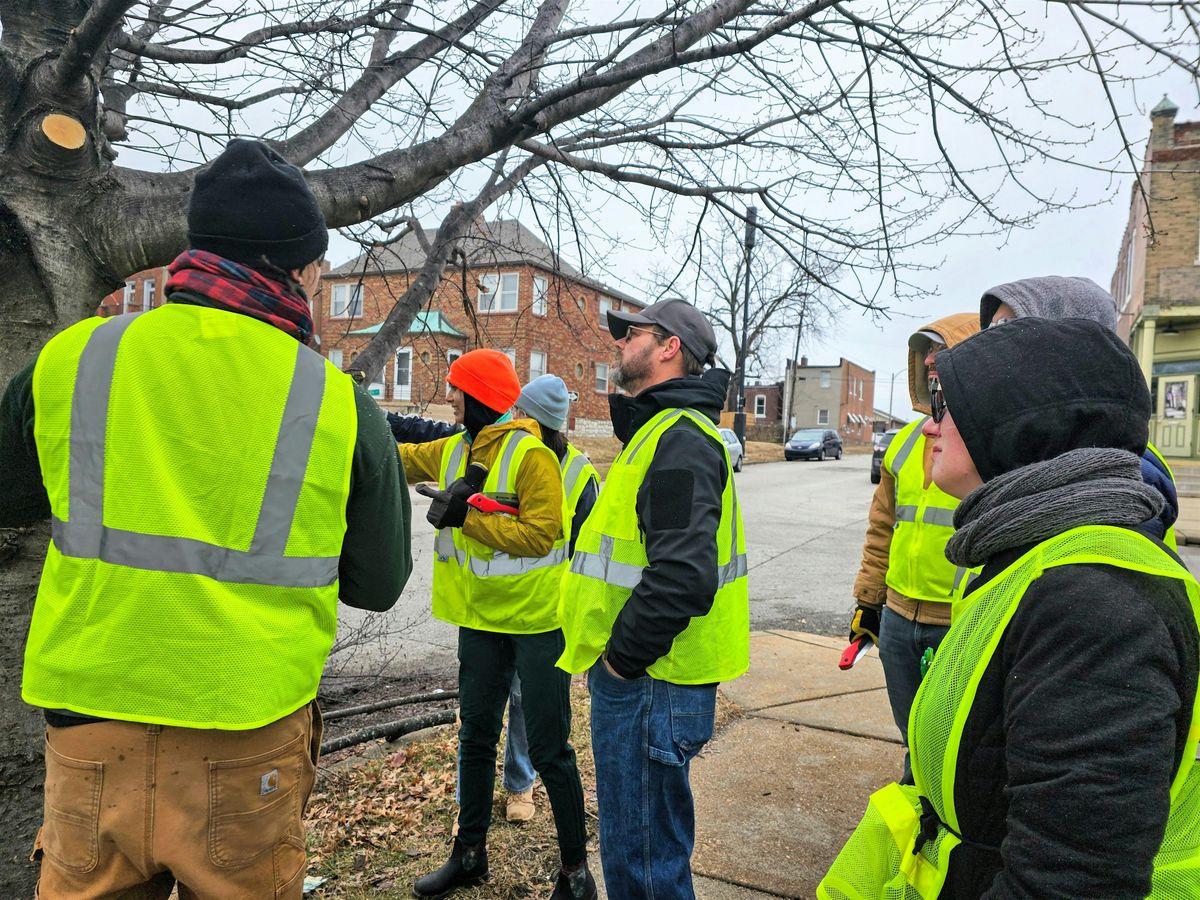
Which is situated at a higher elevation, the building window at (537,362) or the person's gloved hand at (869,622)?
the building window at (537,362)

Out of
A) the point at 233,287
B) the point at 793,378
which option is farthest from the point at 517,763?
the point at 793,378

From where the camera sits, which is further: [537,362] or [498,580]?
[537,362]

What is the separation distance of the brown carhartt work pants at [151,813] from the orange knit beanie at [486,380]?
1.86 meters

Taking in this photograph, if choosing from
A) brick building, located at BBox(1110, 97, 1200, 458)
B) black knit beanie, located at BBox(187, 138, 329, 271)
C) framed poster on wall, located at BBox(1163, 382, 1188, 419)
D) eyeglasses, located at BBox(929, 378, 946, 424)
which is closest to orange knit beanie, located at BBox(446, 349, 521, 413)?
black knit beanie, located at BBox(187, 138, 329, 271)

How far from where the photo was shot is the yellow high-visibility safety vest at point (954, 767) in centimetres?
114

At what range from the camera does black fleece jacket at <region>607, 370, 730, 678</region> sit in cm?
213

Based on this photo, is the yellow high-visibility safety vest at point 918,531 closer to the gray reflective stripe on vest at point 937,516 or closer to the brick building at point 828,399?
the gray reflective stripe on vest at point 937,516

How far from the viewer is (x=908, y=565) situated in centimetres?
295

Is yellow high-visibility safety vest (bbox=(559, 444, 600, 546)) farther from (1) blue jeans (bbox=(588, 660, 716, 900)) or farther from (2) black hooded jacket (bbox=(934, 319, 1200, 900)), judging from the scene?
(2) black hooded jacket (bbox=(934, 319, 1200, 900))

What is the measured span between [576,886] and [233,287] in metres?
2.29

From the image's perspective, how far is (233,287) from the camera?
1.68 metres

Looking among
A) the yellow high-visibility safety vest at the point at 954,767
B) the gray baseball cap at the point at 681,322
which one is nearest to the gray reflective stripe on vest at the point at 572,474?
the gray baseball cap at the point at 681,322

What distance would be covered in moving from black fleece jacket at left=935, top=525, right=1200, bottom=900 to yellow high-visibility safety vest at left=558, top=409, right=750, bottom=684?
1.15 metres

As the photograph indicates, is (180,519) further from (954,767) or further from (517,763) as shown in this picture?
(517,763)
